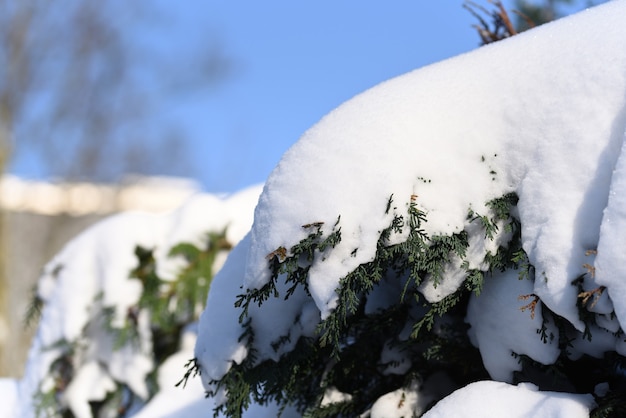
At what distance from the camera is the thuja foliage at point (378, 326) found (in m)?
1.77

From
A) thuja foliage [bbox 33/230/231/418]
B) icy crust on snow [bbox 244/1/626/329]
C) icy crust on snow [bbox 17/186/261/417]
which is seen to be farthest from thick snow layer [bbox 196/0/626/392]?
icy crust on snow [bbox 17/186/261/417]

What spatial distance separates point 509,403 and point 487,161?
570 mm

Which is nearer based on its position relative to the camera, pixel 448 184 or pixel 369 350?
pixel 448 184

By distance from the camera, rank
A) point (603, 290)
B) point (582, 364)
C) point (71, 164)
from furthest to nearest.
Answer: point (71, 164) → point (582, 364) → point (603, 290)

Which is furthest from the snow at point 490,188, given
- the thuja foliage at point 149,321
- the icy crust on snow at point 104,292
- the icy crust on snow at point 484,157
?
the icy crust on snow at point 104,292

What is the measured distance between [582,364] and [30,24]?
13281 mm

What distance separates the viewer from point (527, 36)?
1991 millimetres

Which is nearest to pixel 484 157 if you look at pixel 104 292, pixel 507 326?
pixel 507 326

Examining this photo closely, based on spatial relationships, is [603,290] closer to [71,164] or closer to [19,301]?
[19,301]

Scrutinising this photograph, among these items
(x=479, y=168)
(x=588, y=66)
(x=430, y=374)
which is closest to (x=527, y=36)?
(x=588, y=66)

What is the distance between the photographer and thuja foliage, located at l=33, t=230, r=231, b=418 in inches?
139

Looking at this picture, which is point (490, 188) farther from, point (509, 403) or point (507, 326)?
point (509, 403)

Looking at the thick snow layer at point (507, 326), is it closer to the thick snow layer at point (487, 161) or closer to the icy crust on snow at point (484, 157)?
the thick snow layer at point (487, 161)

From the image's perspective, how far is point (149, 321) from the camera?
3.57 metres
